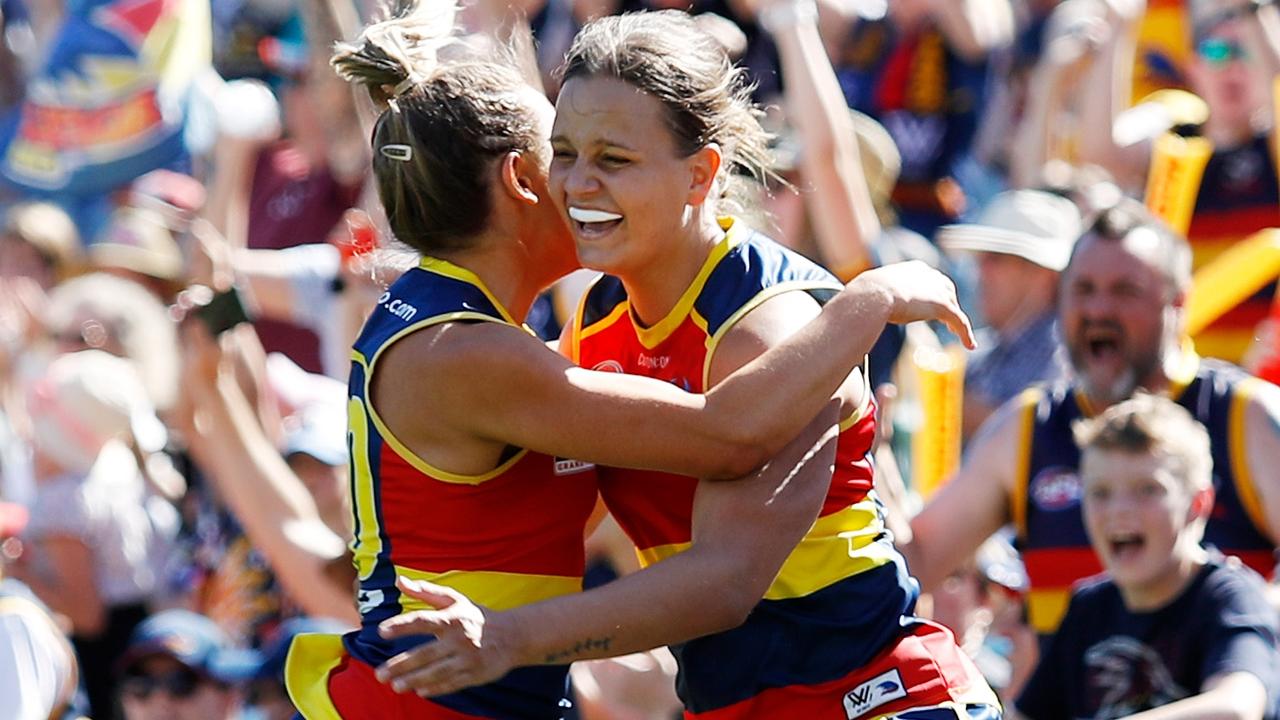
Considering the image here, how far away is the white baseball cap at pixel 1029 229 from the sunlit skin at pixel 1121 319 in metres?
1.30

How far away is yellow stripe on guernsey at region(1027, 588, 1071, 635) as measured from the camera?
17.0 feet

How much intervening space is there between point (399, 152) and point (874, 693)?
116 centimetres

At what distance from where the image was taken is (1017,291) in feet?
22.0

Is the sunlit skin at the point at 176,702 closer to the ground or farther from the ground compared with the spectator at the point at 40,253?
farther from the ground

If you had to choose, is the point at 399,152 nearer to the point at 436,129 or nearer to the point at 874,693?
the point at 436,129

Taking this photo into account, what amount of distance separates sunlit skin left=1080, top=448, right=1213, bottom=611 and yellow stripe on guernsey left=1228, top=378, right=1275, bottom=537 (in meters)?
0.31

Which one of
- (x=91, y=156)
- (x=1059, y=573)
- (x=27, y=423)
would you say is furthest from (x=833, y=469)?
(x=91, y=156)

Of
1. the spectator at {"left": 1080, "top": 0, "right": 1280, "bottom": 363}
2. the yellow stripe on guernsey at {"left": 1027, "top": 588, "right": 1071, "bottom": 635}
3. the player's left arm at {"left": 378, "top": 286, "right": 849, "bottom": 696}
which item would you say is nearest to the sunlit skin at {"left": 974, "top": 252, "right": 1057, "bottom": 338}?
the spectator at {"left": 1080, "top": 0, "right": 1280, "bottom": 363}

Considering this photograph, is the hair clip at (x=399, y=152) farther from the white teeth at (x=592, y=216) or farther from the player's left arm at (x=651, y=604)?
the player's left arm at (x=651, y=604)

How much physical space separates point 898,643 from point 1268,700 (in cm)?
126

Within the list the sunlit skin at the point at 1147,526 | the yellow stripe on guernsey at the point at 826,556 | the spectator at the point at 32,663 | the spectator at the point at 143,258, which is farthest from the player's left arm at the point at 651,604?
the spectator at the point at 143,258

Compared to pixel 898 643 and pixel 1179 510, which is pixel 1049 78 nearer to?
pixel 1179 510

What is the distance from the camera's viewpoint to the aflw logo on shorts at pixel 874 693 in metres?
3.50

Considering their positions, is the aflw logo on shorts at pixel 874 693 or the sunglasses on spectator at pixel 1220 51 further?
the sunglasses on spectator at pixel 1220 51
